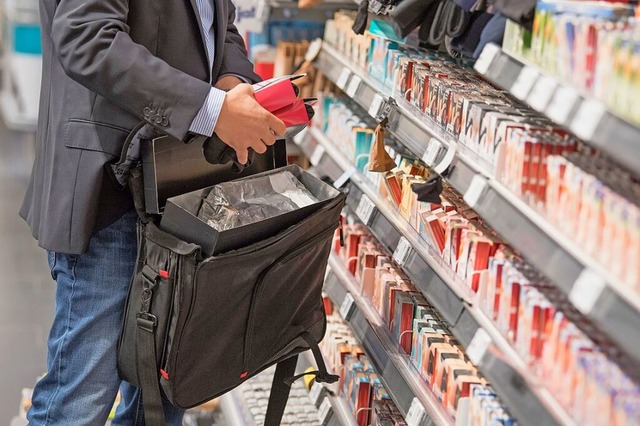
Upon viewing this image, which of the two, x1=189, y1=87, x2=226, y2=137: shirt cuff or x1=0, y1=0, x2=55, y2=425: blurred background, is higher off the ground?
x1=189, y1=87, x2=226, y2=137: shirt cuff

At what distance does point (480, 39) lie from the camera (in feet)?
7.59

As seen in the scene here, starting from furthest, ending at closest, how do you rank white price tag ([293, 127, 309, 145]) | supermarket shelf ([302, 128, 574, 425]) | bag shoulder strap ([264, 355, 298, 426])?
white price tag ([293, 127, 309, 145]), bag shoulder strap ([264, 355, 298, 426]), supermarket shelf ([302, 128, 574, 425])

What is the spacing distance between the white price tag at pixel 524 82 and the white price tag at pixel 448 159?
468 millimetres

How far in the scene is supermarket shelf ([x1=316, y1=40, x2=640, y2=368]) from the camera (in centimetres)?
159

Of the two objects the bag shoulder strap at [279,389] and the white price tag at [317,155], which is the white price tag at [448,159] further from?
the white price tag at [317,155]

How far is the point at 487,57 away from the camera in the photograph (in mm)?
2102

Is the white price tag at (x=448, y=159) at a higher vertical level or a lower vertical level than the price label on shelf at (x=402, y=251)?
higher

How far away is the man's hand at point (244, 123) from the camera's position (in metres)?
2.25

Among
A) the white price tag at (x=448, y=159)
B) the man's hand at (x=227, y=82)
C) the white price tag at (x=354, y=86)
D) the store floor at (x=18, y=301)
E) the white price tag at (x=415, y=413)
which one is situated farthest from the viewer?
the store floor at (x=18, y=301)

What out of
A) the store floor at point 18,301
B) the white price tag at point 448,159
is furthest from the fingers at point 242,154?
the store floor at point 18,301

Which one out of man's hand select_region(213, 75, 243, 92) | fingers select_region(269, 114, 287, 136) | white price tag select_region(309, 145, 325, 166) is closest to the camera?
fingers select_region(269, 114, 287, 136)

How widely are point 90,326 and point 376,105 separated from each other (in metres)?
1.20

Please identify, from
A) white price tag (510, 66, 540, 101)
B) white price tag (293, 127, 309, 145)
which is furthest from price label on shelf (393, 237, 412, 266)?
white price tag (293, 127, 309, 145)

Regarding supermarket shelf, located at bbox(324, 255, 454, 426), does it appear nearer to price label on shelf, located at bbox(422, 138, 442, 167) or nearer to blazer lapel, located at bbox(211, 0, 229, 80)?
price label on shelf, located at bbox(422, 138, 442, 167)
